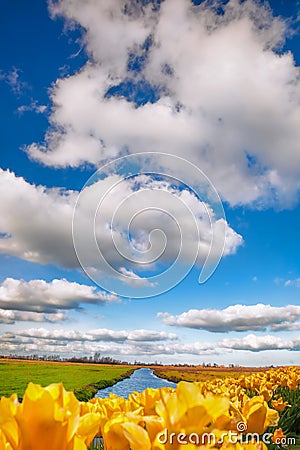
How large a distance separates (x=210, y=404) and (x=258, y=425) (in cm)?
74

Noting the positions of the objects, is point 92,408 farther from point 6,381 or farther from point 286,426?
point 6,381

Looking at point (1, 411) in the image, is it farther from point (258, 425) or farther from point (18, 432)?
point (258, 425)

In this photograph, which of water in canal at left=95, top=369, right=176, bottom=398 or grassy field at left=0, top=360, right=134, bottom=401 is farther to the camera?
grassy field at left=0, top=360, right=134, bottom=401

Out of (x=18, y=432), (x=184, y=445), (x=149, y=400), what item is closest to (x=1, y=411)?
(x=18, y=432)

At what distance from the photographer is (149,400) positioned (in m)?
1.44

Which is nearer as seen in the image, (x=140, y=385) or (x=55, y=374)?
(x=140, y=385)

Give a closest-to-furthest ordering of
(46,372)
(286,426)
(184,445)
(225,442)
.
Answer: (184,445) < (225,442) < (286,426) < (46,372)

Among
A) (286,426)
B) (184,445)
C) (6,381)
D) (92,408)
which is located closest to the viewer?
(184,445)

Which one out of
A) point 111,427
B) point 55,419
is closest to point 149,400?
point 111,427

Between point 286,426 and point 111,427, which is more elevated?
point 111,427

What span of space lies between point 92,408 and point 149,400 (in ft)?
0.70

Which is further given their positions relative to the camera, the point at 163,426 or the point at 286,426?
the point at 286,426

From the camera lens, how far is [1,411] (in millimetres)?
893

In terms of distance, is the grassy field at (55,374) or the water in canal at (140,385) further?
the grassy field at (55,374)
